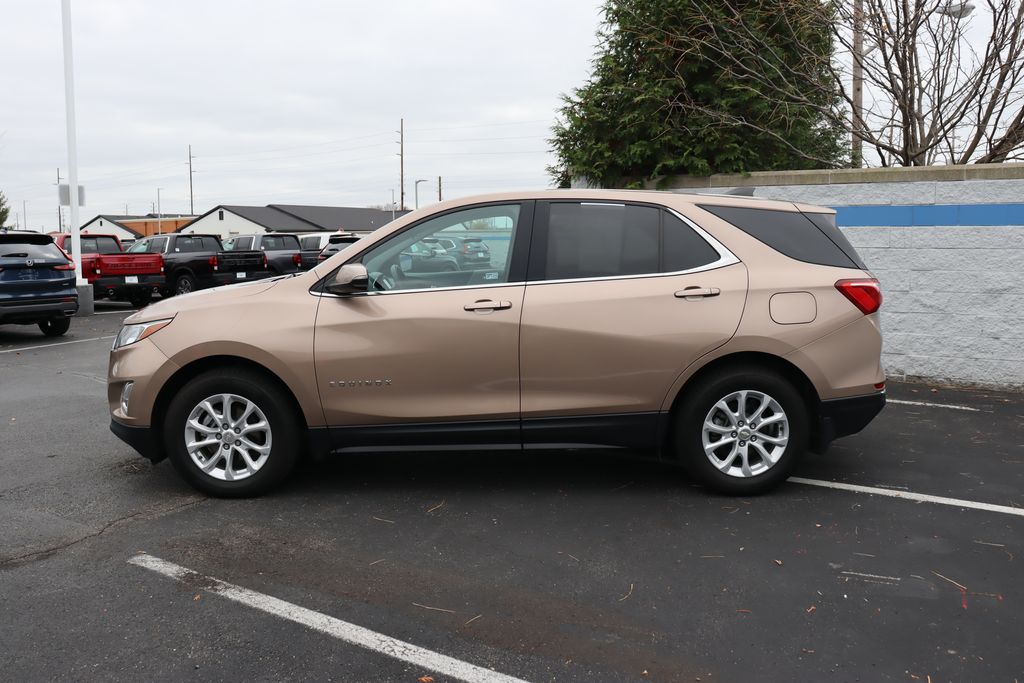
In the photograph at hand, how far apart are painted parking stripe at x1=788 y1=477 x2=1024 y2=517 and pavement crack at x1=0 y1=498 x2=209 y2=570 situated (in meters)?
3.70

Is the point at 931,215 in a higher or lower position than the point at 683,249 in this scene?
higher

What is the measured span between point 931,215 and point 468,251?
5.60 meters

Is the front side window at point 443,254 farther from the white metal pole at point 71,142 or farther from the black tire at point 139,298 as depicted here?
the black tire at point 139,298

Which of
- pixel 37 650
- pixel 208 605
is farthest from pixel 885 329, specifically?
pixel 37 650

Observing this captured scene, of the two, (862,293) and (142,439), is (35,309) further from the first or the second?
(862,293)

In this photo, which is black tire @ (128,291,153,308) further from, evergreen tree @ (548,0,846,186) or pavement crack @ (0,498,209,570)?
pavement crack @ (0,498,209,570)

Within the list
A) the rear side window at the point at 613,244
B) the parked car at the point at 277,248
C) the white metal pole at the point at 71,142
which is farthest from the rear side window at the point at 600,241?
the parked car at the point at 277,248

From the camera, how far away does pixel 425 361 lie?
4949 millimetres

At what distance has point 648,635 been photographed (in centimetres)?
346

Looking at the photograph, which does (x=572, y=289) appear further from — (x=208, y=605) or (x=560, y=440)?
(x=208, y=605)

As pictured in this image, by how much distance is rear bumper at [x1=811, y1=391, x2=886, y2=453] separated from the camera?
16.7 feet

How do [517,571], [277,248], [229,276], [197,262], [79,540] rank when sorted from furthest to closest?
[277,248] → [229,276] → [197,262] → [79,540] → [517,571]

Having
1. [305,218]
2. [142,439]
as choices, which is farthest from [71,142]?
[305,218]

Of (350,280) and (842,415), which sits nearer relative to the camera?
(350,280)
